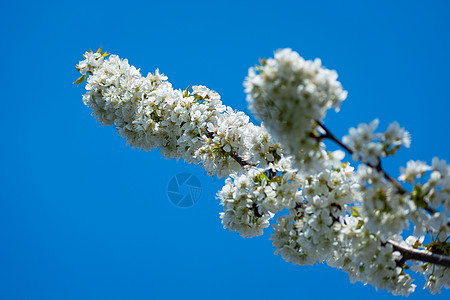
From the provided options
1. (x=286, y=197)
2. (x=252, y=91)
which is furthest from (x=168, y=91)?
(x=252, y=91)

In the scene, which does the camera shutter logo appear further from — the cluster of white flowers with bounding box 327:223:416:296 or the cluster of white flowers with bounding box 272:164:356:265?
the cluster of white flowers with bounding box 327:223:416:296

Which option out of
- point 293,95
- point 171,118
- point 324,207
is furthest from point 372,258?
point 171,118

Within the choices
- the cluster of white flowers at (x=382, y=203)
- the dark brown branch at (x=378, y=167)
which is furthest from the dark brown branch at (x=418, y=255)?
the dark brown branch at (x=378, y=167)

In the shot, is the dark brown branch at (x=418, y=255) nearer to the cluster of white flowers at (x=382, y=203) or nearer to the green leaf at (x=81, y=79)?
the cluster of white flowers at (x=382, y=203)

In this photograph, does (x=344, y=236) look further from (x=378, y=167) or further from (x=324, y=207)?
(x=378, y=167)

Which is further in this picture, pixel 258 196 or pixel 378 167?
pixel 258 196

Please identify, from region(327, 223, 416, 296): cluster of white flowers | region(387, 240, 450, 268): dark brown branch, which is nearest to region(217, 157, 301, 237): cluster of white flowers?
region(327, 223, 416, 296): cluster of white flowers
